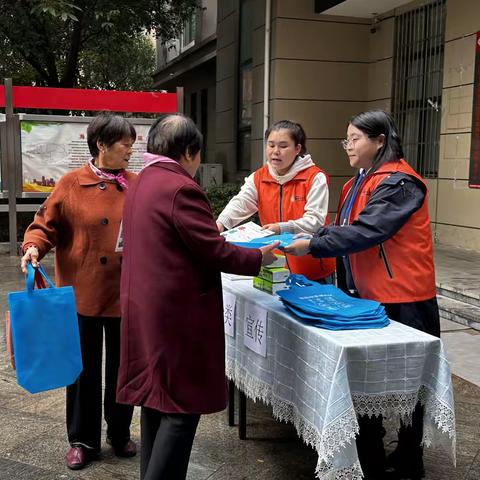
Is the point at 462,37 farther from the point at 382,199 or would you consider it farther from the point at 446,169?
the point at 382,199

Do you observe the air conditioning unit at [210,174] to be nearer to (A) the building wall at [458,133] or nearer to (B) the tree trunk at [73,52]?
(B) the tree trunk at [73,52]

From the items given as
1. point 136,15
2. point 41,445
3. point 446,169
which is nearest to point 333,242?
point 41,445

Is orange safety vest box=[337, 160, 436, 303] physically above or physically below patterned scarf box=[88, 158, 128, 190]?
below

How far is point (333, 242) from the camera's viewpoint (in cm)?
281

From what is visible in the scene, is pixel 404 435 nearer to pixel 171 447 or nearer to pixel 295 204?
pixel 171 447

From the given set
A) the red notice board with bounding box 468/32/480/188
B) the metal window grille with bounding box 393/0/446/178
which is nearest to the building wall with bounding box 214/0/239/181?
the metal window grille with bounding box 393/0/446/178

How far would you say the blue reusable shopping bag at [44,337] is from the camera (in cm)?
260

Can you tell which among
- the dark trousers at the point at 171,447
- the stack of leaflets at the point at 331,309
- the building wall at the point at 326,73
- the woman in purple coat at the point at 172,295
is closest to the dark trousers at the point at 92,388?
the woman in purple coat at the point at 172,295

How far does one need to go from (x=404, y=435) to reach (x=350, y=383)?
74 centimetres

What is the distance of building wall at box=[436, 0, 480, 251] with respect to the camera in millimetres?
8328

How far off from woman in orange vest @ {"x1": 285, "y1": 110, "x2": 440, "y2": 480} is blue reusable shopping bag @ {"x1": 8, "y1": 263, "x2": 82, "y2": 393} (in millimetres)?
1029

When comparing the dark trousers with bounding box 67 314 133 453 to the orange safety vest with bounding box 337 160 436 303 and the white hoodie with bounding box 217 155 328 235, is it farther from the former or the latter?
the orange safety vest with bounding box 337 160 436 303

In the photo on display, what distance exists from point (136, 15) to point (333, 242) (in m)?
11.5

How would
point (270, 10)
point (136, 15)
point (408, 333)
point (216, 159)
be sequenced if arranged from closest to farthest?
1. point (408, 333)
2. point (270, 10)
3. point (136, 15)
4. point (216, 159)
